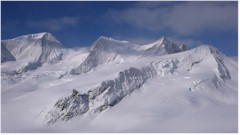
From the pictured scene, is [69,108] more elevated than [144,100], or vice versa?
[144,100]

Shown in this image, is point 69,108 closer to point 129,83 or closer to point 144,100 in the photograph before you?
point 144,100

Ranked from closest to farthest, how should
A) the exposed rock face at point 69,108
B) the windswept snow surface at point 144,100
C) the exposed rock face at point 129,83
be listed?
the windswept snow surface at point 144,100 → the exposed rock face at point 69,108 → the exposed rock face at point 129,83

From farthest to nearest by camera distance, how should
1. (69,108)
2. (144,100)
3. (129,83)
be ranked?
(129,83) < (144,100) < (69,108)

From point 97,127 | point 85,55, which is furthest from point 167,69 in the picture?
point 85,55

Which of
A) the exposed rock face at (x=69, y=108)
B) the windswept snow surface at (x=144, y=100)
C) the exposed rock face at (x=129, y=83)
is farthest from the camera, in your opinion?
the exposed rock face at (x=129, y=83)

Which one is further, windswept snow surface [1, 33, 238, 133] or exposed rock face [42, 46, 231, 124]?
exposed rock face [42, 46, 231, 124]

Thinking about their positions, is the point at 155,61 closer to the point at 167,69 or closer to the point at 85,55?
the point at 167,69

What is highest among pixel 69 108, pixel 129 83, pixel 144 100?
pixel 129 83

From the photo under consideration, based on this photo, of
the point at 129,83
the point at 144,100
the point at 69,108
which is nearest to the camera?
the point at 69,108

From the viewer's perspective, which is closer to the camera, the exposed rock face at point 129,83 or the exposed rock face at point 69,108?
the exposed rock face at point 69,108

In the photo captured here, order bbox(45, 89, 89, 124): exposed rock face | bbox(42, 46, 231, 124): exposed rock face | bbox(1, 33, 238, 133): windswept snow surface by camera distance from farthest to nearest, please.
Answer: bbox(42, 46, 231, 124): exposed rock face < bbox(45, 89, 89, 124): exposed rock face < bbox(1, 33, 238, 133): windswept snow surface

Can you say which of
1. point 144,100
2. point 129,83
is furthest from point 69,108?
point 129,83

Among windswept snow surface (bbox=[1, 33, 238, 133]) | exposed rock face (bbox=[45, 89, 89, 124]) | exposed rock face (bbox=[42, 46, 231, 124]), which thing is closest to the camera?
windswept snow surface (bbox=[1, 33, 238, 133])
